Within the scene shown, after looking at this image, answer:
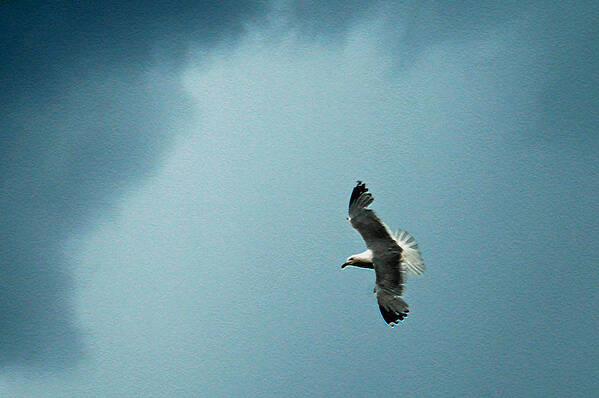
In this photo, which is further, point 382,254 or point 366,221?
point 382,254

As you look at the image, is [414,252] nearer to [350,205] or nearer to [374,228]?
[374,228]

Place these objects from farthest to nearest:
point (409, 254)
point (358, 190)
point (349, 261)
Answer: point (349, 261) → point (409, 254) → point (358, 190)

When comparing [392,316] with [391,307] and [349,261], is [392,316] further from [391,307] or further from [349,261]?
[349,261]

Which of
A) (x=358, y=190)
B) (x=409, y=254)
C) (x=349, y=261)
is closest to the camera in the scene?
(x=358, y=190)

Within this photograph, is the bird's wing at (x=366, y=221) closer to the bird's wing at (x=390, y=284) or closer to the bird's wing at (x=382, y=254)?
the bird's wing at (x=382, y=254)

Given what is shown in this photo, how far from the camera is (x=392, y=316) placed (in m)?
6.21

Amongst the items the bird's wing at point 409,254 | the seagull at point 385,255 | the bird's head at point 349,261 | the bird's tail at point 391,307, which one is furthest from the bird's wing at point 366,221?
the bird's tail at point 391,307

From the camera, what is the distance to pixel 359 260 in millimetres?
6652

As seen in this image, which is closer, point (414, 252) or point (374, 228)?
point (374, 228)

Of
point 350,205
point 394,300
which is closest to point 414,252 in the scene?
point 394,300

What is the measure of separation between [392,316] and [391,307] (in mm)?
157

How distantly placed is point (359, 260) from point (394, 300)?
97 cm

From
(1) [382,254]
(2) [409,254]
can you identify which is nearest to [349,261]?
(1) [382,254]

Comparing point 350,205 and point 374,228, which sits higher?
point 350,205
